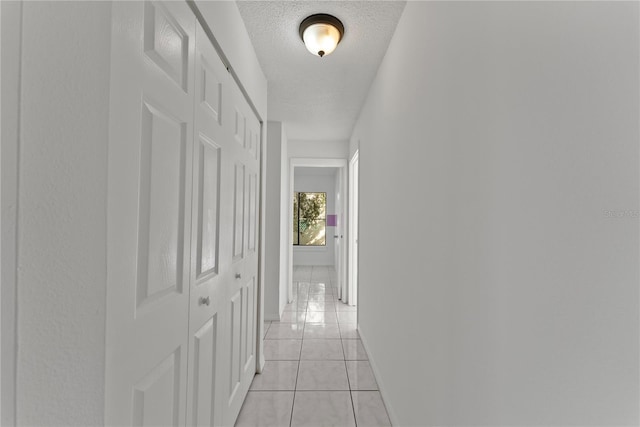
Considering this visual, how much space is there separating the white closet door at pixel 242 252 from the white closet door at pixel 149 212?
0.59m

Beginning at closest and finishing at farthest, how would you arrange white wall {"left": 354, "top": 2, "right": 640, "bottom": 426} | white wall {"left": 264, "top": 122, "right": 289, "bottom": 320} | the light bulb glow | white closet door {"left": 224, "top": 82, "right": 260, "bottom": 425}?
white wall {"left": 354, "top": 2, "right": 640, "bottom": 426} → white closet door {"left": 224, "top": 82, "right": 260, "bottom": 425} → the light bulb glow → white wall {"left": 264, "top": 122, "right": 289, "bottom": 320}

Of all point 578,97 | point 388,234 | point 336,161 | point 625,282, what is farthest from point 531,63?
point 336,161

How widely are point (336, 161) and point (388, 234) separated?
266cm

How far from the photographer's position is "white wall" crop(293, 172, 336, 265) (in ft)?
28.0

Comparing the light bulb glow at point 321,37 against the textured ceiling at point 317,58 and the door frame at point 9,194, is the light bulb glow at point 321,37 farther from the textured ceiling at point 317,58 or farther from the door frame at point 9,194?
the door frame at point 9,194

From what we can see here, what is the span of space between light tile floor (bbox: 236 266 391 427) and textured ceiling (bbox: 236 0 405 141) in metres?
2.41

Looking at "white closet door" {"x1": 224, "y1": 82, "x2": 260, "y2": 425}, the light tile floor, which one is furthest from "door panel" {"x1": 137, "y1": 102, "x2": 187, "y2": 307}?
the light tile floor

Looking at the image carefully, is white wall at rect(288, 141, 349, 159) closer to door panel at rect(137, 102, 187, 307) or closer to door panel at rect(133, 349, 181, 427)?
door panel at rect(137, 102, 187, 307)

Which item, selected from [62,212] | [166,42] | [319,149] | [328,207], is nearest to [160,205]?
[62,212]

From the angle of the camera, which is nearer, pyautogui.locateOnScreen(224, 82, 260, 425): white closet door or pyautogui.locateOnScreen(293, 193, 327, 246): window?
pyautogui.locateOnScreen(224, 82, 260, 425): white closet door

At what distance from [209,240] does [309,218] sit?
7.28 m

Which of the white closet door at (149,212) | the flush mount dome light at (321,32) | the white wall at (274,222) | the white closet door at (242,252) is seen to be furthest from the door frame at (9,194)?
the white wall at (274,222)

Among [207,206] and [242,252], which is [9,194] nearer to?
[207,206]

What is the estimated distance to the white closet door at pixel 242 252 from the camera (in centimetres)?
174
